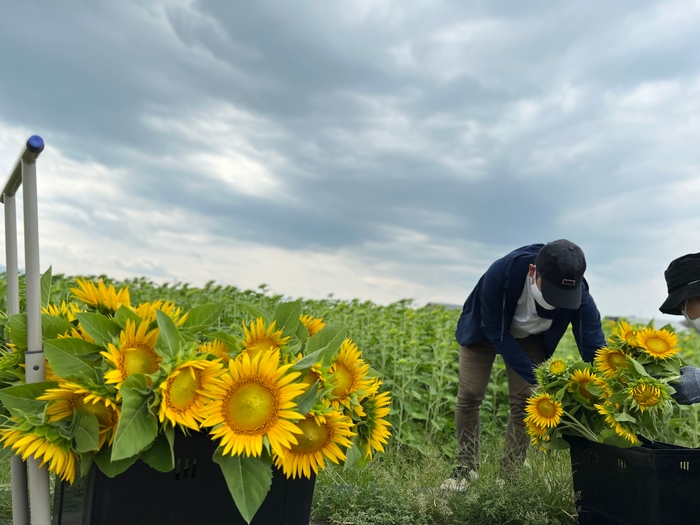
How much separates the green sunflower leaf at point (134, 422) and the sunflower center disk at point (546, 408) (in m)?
1.92

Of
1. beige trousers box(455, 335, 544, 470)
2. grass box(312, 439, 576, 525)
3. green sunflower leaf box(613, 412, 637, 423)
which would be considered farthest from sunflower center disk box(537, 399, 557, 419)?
beige trousers box(455, 335, 544, 470)

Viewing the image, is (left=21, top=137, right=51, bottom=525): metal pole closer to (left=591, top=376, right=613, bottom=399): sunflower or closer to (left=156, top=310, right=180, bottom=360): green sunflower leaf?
(left=156, top=310, right=180, bottom=360): green sunflower leaf

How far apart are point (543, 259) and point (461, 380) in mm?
1091

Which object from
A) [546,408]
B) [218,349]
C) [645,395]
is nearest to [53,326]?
[218,349]

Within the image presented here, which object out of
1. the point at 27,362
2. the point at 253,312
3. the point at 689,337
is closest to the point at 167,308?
the point at 253,312

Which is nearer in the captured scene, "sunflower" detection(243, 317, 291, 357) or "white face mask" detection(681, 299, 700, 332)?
"sunflower" detection(243, 317, 291, 357)

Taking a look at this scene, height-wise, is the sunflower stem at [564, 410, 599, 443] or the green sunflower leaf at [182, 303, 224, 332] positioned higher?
the green sunflower leaf at [182, 303, 224, 332]

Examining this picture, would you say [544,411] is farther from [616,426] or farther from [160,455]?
[160,455]

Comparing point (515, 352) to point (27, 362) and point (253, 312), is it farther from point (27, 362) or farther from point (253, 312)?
point (27, 362)

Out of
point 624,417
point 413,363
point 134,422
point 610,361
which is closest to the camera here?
point 134,422

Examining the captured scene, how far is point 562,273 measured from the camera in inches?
122

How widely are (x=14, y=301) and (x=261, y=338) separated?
790 millimetres

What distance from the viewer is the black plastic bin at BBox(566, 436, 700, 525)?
2.28 m

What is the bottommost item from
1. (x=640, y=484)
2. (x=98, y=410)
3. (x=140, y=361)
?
(x=640, y=484)
